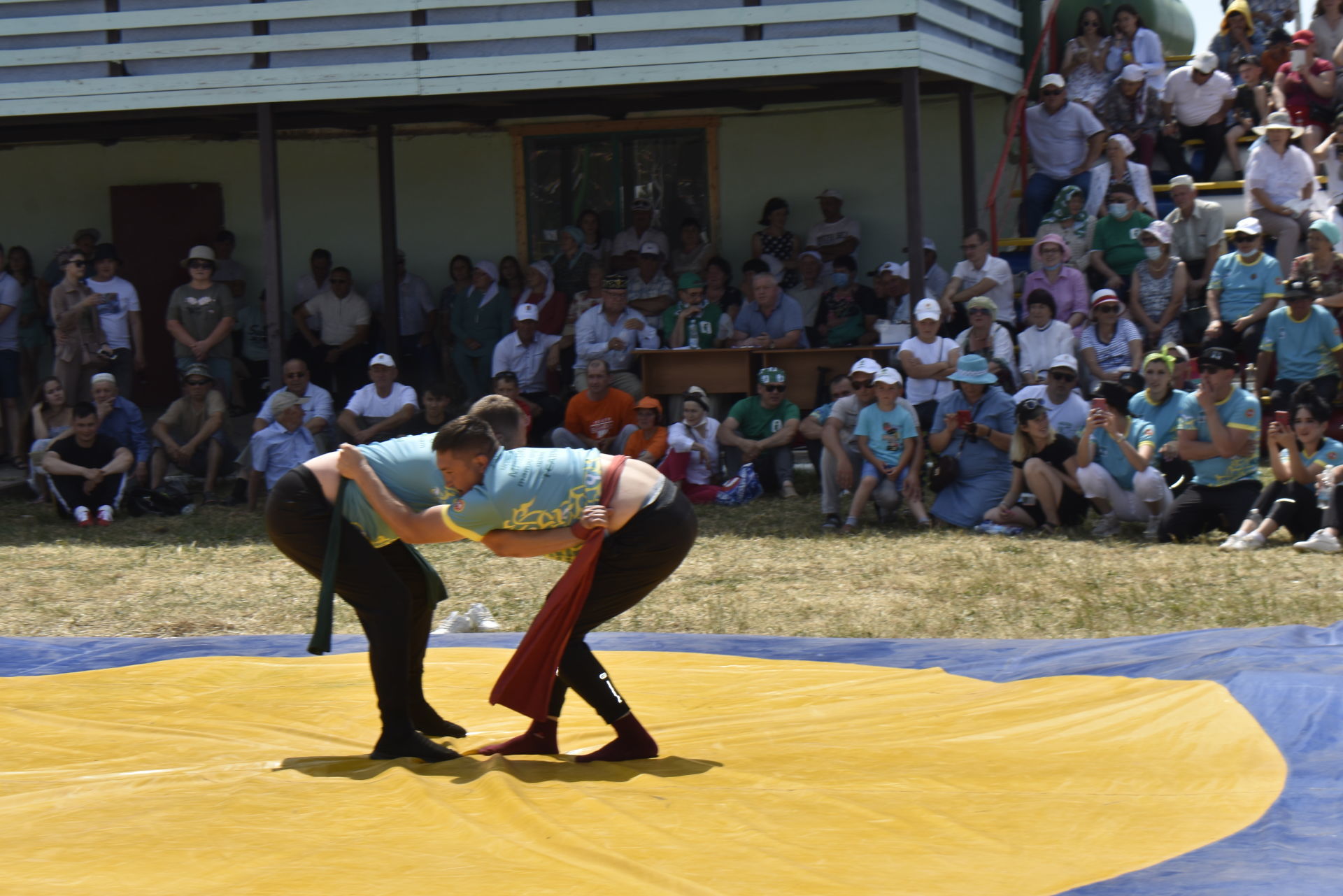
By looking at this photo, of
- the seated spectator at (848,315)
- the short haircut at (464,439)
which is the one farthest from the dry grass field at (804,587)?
the short haircut at (464,439)

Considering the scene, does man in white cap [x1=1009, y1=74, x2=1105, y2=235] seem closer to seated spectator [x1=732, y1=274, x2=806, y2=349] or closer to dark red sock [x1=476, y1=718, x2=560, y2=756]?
seated spectator [x1=732, y1=274, x2=806, y2=349]

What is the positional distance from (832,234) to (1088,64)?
257cm

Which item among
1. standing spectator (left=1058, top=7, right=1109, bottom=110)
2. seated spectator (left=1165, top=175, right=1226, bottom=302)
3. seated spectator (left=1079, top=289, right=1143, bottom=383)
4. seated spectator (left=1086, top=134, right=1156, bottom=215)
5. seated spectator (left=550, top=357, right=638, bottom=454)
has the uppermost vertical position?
standing spectator (left=1058, top=7, right=1109, bottom=110)

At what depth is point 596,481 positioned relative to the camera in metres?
4.07

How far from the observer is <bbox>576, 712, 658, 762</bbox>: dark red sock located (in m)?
4.09

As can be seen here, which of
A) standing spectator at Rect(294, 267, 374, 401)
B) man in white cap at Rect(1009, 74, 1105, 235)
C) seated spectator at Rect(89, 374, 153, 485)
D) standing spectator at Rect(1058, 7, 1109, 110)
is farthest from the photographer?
standing spectator at Rect(294, 267, 374, 401)

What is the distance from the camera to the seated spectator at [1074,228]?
1059 centimetres

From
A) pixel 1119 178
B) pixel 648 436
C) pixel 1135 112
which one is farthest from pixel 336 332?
pixel 1135 112

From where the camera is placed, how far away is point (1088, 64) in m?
11.6

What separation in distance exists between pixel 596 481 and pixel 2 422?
974 cm

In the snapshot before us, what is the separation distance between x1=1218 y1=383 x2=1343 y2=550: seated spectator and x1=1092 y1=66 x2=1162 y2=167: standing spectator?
4.14 m

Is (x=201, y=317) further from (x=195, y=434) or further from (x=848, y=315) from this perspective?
(x=848, y=315)

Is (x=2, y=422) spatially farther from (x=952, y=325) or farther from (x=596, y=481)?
(x=596, y=481)

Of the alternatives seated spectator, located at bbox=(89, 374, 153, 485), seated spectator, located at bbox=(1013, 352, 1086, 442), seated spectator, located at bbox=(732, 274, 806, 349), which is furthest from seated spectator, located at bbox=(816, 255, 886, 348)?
seated spectator, located at bbox=(89, 374, 153, 485)
